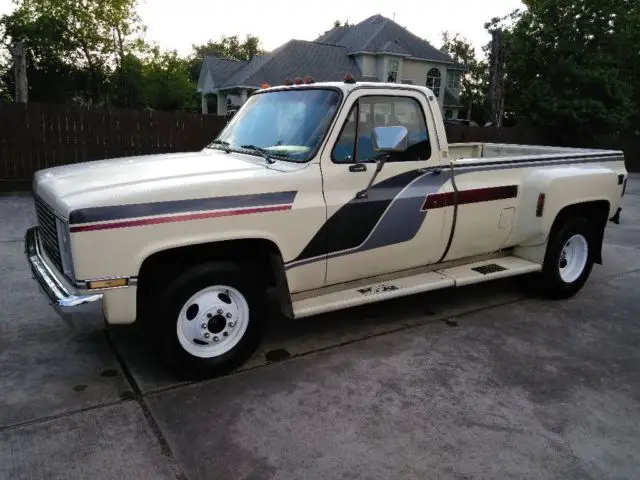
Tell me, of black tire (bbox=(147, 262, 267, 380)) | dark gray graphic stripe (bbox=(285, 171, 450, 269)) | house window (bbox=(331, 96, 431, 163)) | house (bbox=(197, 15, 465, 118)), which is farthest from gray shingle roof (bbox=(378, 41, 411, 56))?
black tire (bbox=(147, 262, 267, 380))

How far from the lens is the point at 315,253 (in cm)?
397

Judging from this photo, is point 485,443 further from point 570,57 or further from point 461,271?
point 570,57

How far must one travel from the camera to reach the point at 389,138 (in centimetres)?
390

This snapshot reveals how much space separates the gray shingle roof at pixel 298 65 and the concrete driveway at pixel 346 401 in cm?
2874

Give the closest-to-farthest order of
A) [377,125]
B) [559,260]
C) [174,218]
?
[174,218]
[377,125]
[559,260]

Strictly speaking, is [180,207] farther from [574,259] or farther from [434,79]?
[434,79]

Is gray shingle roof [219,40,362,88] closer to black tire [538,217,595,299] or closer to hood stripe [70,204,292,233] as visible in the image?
black tire [538,217,595,299]

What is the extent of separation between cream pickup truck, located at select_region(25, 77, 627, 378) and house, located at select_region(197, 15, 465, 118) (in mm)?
27968

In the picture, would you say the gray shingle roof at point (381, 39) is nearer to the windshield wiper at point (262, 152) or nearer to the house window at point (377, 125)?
the house window at point (377, 125)

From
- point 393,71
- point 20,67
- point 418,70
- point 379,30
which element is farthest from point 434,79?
point 20,67

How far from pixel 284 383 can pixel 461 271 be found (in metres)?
2.08

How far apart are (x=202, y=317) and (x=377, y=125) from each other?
2019mm

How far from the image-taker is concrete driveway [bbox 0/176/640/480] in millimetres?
2920

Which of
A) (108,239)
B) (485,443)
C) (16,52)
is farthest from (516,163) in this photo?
(16,52)
